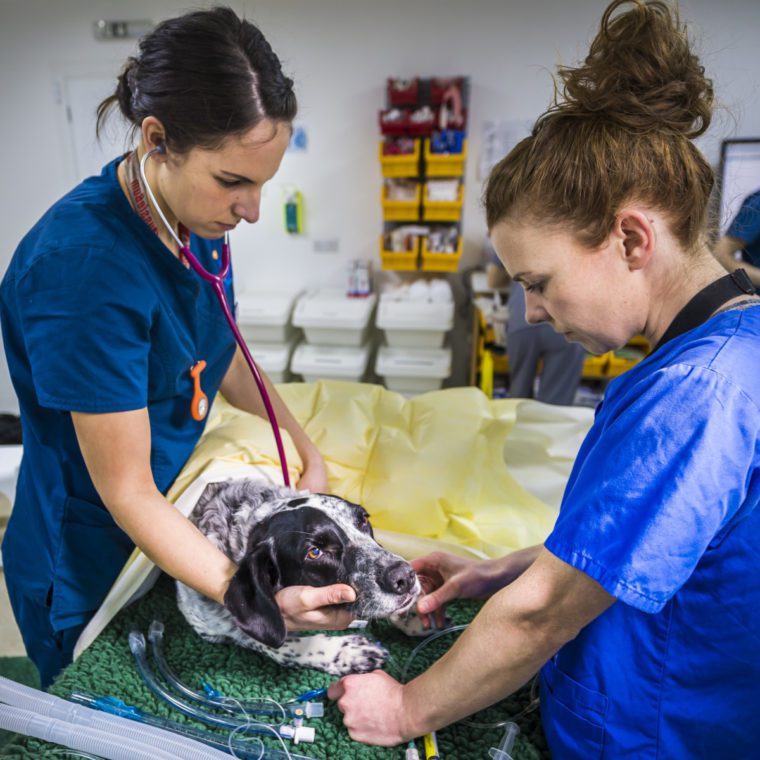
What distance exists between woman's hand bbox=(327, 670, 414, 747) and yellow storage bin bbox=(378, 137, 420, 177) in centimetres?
294

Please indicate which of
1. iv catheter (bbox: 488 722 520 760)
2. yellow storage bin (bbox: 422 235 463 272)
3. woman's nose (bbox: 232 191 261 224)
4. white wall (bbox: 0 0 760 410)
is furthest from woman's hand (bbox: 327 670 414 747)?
white wall (bbox: 0 0 760 410)

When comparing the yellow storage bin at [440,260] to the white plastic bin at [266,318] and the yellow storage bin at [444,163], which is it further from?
the white plastic bin at [266,318]

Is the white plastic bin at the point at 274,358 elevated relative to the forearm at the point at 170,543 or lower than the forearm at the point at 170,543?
lower

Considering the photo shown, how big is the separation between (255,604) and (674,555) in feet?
2.07

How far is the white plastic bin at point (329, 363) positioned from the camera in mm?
3496

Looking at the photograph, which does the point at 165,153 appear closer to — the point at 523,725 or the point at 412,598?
the point at 412,598

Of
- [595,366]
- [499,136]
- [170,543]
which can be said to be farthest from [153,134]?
[499,136]

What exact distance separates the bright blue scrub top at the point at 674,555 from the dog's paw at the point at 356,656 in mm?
336

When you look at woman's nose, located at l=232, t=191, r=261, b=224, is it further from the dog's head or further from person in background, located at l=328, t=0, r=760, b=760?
the dog's head

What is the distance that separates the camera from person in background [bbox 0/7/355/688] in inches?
34.7

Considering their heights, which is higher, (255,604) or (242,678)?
(255,604)

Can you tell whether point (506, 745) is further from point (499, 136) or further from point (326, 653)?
point (499, 136)

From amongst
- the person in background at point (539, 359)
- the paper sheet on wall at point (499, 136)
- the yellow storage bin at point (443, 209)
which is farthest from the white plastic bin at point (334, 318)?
the paper sheet on wall at point (499, 136)

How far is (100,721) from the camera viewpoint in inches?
33.6
